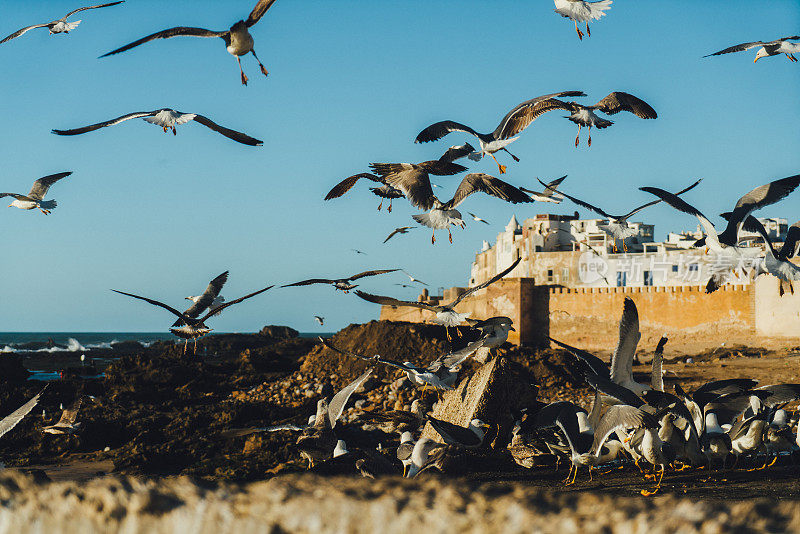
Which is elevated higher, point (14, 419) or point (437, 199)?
point (437, 199)

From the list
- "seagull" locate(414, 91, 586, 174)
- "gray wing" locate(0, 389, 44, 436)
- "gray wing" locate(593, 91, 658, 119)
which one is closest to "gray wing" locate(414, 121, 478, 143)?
"seagull" locate(414, 91, 586, 174)

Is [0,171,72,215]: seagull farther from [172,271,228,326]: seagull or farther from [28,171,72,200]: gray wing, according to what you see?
[172,271,228,326]: seagull

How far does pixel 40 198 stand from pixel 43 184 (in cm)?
24

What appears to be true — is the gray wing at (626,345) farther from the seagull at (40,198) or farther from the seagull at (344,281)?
the seagull at (40,198)

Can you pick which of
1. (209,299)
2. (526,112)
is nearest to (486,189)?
(526,112)

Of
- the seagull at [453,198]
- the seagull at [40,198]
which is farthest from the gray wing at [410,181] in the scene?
the seagull at [40,198]

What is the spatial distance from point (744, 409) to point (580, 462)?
7.68 feet

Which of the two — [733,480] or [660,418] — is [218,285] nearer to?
[660,418]

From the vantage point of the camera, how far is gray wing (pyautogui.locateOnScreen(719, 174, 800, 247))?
308 inches

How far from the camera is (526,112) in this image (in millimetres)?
9156

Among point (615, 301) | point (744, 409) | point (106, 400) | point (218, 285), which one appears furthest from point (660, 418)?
point (615, 301)

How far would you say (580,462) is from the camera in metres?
7.12

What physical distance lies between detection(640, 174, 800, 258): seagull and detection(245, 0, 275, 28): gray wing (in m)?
4.23

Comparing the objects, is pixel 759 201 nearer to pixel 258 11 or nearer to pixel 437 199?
pixel 437 199
